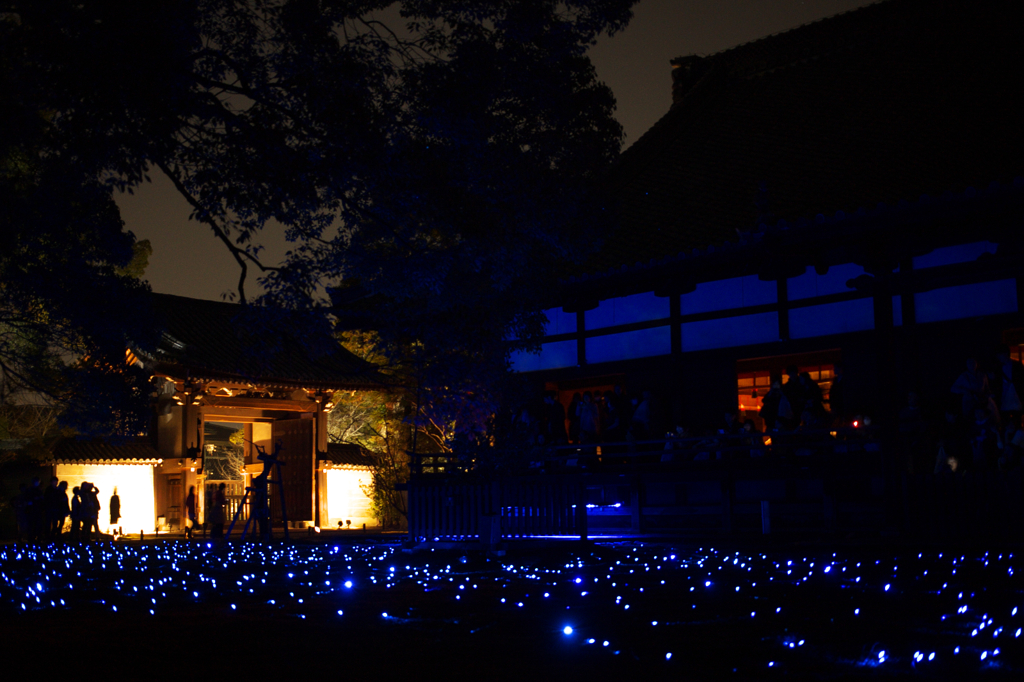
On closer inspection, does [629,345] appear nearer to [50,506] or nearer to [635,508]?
[635,508]

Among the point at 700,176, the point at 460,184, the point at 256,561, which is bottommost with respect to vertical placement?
the point at 256,561

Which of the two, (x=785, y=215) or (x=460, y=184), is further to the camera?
(x=785, y=215)

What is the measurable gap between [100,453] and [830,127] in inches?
815

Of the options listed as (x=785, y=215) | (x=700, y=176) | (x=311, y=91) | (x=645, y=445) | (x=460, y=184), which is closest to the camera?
(x=311, y=91)

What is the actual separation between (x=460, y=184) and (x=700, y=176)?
7700 mm

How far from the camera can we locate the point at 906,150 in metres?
13.5

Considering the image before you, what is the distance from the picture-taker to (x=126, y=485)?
25703 mm

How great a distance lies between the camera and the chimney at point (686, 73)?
2047 centimetres

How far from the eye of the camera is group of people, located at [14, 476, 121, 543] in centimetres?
2002

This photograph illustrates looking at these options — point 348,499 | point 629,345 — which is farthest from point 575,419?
point 348,499

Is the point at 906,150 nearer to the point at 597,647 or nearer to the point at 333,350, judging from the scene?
the point at 333,350

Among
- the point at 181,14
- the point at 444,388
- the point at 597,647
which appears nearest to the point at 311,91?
the point at 181,14

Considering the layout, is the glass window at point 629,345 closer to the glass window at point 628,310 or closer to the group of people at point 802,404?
the glass window at point 628,310

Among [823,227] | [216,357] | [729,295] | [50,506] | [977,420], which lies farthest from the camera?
[216,357]
